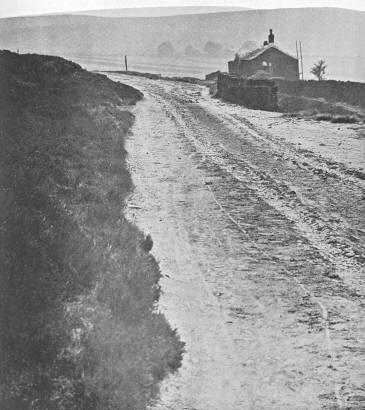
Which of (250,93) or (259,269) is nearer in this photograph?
(259,269)

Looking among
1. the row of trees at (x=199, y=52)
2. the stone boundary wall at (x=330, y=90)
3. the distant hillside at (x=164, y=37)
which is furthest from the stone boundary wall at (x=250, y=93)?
the distant hillside at (x=164, y=37)

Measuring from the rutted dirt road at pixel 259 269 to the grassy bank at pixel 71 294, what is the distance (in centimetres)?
44

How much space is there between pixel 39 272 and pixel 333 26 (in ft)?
675

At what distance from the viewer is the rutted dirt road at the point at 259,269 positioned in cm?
596

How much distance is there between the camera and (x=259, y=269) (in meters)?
8.94

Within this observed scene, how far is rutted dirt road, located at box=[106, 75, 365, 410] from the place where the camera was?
596 cm

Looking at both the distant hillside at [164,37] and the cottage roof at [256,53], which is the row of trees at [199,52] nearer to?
the distant hillside at [164,37]

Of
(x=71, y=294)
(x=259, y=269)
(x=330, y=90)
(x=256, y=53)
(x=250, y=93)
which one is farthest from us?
(x=256, y=53)

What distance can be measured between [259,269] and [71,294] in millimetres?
3418

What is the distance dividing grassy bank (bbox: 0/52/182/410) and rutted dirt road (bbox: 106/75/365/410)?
0.44 m

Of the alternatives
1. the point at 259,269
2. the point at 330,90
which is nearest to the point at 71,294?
the point at 259,269

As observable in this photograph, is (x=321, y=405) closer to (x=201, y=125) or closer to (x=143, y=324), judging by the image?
(x=143, y=324)

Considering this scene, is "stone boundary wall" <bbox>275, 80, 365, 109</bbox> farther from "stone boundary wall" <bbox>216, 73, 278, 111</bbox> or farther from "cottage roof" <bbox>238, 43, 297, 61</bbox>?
"cottage roof" <bbox>238, 43, 297, 61</bbox>

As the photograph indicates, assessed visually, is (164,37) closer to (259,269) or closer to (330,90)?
(330,90)
